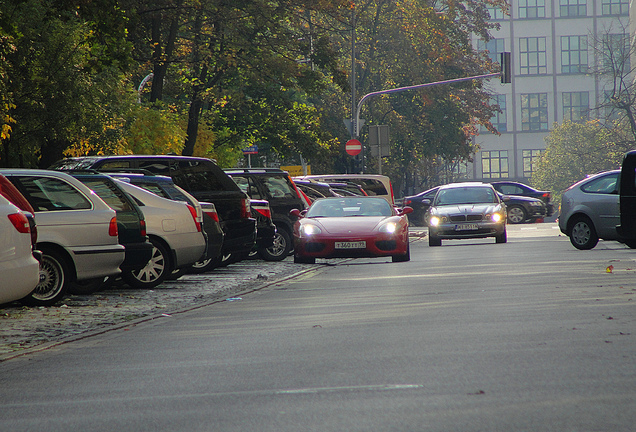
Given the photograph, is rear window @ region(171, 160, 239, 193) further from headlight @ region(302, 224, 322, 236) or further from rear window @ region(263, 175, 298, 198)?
rear window @ region(263, 175, 298, 198)

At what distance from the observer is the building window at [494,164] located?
354 feet

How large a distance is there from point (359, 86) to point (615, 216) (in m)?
35.2

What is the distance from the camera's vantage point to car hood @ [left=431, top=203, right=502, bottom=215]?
25844mm

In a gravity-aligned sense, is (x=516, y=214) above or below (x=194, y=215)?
below

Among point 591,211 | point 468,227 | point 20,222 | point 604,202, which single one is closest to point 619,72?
point 468,227

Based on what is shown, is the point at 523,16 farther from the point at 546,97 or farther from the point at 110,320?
the point at 110,320

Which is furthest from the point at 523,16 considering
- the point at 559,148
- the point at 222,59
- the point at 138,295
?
the point at 138,295

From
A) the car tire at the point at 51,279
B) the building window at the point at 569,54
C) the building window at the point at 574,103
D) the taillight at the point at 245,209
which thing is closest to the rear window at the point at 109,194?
the car tire at the point at 51,279

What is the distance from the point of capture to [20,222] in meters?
10.4

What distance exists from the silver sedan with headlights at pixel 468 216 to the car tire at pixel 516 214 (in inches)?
602

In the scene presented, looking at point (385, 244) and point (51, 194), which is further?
point (385, 244)

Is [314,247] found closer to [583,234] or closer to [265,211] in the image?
[265,211]

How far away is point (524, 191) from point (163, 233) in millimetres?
31229

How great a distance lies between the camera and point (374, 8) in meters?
55.5
